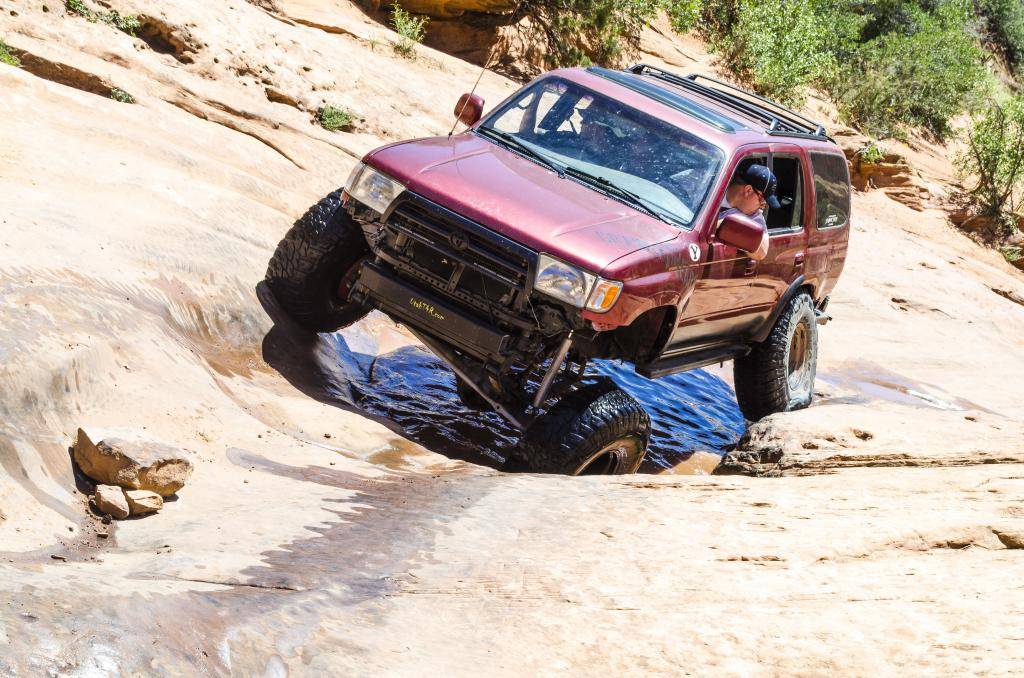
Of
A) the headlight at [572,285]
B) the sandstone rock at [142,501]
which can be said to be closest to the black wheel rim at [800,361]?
the headlight at [572,285]

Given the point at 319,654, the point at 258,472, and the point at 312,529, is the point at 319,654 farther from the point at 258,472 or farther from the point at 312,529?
the point at 258,472

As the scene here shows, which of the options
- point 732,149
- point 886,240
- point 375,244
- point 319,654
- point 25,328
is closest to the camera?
point 319,654

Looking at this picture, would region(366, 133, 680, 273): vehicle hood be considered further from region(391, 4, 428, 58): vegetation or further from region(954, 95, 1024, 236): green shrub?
region(954, 95, 1024, 236): green shrub

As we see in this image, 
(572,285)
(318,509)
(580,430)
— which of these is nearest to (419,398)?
(580,430)

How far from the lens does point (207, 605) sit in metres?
2.82

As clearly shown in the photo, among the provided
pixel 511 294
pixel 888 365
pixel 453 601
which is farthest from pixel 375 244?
pixel 888 365

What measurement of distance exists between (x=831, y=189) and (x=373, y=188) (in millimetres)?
3980

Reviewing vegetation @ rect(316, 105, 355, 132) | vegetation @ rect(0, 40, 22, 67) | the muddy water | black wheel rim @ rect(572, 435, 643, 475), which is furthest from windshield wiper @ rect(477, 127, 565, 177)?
vegetation @ rect(316, 105, 355, 132)

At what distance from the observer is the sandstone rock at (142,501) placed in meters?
3.65

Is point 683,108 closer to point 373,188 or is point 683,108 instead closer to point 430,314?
point 373,188

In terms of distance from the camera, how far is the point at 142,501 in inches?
144

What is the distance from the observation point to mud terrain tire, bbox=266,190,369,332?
6086 mm

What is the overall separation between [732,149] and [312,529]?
3813 millimetres

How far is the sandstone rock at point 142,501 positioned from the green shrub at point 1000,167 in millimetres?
20051
